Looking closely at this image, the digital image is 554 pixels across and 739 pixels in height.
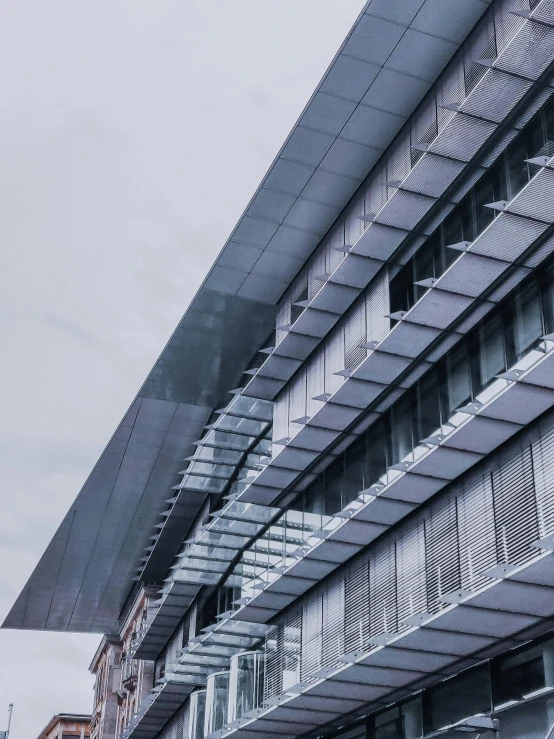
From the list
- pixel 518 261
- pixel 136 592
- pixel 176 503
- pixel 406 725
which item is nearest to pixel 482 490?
pixel 518 261

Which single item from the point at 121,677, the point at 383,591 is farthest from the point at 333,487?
the point at 121,677

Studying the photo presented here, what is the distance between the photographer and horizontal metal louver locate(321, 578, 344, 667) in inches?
1265

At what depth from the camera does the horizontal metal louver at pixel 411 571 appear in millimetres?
27750

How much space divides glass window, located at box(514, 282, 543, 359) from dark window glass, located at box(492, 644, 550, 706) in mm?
6975

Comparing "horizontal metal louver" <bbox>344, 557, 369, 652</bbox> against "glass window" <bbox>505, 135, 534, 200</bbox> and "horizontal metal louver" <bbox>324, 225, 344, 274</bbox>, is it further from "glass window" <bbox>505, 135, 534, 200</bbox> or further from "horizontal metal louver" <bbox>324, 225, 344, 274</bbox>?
"glass window" <bbox>505, 135, 534, 200</bbox>

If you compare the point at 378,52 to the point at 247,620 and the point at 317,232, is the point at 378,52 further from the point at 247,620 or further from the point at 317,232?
the point at 247,620

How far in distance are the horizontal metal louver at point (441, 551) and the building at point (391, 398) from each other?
8 centimetres

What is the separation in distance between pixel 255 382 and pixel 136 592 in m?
27.0

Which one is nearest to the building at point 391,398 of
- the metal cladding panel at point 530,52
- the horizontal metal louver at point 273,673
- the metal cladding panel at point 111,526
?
the metal cladding panel at point 530,52

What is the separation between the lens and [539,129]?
23625 mm

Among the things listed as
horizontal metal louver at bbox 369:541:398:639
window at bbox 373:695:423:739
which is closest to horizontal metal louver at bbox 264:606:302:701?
window at bbox 373:695:423:739

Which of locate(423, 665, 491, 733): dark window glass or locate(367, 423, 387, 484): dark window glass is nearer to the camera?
locate(423, 665, 491, 733): dark window glass

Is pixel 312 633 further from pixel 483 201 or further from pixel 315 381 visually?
pixel 483 201

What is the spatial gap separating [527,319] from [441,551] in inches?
265
